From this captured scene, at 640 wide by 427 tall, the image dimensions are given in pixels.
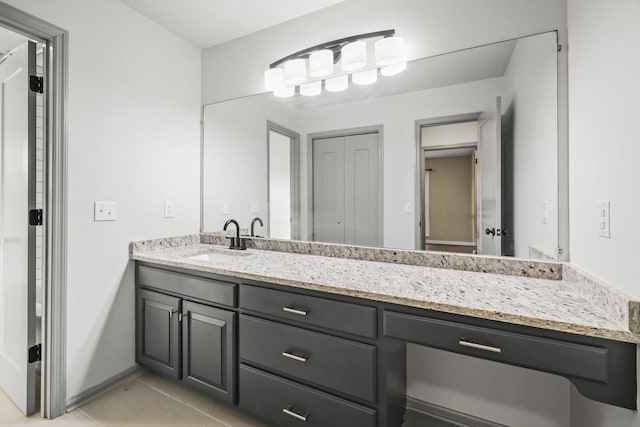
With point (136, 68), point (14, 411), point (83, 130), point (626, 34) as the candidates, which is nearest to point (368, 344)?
point (626, 34)

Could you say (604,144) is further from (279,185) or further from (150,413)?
(150,413)

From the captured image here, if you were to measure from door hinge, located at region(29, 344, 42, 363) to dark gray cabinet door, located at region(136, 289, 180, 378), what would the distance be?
1.59 ft

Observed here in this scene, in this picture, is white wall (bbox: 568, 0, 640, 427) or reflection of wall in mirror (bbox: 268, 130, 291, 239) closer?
white wall (bbox: 568, 0, 640, 427)

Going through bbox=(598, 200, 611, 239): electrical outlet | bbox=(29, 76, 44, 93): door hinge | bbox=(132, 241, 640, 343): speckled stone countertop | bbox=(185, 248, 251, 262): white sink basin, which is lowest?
bbox=(132, 241, 640, 343): speckled stone countertop

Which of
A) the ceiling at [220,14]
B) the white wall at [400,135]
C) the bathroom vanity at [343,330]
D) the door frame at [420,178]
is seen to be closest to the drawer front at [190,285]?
the bathroom vanity at [343,330]

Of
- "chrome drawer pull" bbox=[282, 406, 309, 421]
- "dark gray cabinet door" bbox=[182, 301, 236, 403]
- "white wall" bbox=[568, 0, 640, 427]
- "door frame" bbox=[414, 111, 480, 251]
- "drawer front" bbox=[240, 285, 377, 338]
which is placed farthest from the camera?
"door frame" bbox=[414, 111, 480, 251]

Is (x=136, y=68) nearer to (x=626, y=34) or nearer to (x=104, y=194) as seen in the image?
(x=104, y=194)

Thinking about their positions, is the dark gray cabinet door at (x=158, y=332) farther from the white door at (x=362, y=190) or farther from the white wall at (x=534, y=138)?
the white wall at (x=534, y=138)

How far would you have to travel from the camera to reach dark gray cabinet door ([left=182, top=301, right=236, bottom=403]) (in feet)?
5.11

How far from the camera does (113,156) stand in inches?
73.4

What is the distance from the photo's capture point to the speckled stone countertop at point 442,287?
92cm

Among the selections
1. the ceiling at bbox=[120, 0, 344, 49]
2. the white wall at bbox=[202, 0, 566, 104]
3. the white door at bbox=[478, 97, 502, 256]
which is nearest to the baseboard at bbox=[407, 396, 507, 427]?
the white door at bbox=[478, 97, 502, 256]

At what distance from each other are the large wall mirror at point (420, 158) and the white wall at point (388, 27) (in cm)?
8

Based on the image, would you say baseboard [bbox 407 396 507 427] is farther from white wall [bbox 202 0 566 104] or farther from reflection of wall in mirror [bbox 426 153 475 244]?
white wall [bbox 202 0 566 104]
